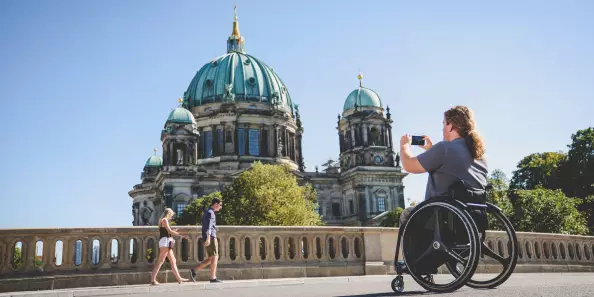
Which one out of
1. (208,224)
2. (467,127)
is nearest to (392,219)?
(208,224)

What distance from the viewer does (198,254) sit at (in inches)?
507

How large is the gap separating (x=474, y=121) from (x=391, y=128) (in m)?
63.4

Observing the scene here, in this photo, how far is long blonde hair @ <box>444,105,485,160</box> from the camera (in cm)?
510

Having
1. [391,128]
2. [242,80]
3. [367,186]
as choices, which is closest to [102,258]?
[367,186]

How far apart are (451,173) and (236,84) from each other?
229ft

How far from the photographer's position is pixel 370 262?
1355 centimetres

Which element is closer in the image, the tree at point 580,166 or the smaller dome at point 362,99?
the tree at point 580,166

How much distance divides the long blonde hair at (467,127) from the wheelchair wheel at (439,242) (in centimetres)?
69

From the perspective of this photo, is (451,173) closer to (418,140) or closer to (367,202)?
(418,140)

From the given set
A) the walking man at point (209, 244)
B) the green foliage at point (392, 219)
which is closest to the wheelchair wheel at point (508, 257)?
the walking man at point (209, 244)

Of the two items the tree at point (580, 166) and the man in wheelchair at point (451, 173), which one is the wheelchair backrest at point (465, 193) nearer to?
the man in wheelchair at point (451, 173)

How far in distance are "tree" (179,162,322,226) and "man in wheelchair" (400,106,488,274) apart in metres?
33.7

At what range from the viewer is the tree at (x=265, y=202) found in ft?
129

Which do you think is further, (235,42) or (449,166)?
(235,42)
